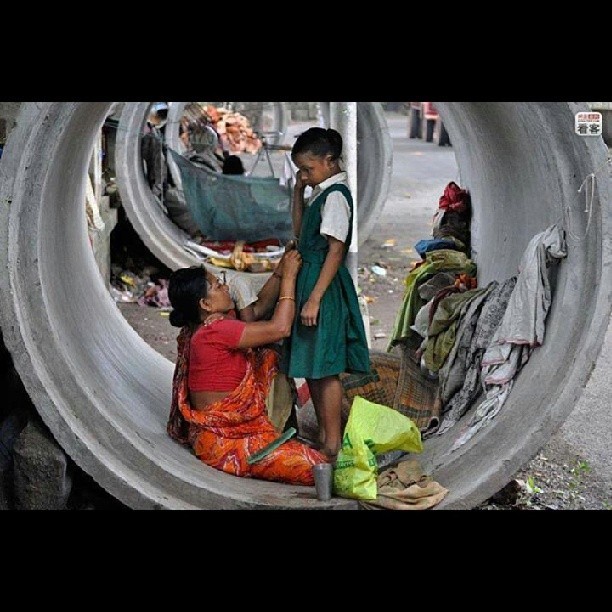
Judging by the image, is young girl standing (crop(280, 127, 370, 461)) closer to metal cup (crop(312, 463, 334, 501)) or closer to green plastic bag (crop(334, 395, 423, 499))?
green plastic bag (crop(334, 395, 423, 499))

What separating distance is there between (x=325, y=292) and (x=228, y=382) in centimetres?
64

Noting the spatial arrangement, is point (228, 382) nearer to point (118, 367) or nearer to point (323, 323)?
point (323, 323)

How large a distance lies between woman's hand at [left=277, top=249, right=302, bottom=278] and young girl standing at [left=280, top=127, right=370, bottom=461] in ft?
0.17

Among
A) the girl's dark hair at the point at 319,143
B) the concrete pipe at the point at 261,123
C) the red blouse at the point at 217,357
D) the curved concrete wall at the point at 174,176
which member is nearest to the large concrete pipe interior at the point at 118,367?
the red blouse at the point at 217,357

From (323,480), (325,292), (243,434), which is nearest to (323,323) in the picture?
(325,292)

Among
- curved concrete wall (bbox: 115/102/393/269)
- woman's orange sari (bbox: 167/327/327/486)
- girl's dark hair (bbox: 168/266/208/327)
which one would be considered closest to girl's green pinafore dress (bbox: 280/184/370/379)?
woman's orange sari (bbox: 167/327/327/486)

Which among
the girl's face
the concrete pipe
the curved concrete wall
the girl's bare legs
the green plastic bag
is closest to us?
the green plastic bag

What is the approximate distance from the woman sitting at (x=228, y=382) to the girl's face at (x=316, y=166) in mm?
390

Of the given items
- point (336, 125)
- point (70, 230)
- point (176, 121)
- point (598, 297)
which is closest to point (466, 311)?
point (598, 297)

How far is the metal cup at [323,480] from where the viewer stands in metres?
4.77

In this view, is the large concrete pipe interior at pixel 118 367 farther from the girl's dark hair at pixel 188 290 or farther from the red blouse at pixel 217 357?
the girl's dark hair at pixel 188 290

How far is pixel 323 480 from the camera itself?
15.7ft

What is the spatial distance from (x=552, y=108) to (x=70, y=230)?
9.02 feet

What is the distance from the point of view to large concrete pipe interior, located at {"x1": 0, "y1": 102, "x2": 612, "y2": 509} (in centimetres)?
436
